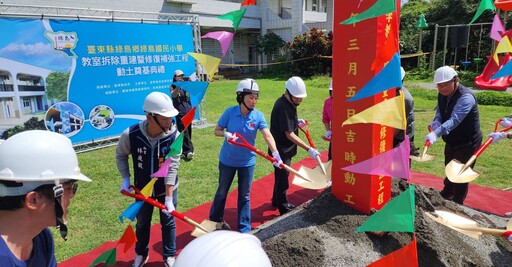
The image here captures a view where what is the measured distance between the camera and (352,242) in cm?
300

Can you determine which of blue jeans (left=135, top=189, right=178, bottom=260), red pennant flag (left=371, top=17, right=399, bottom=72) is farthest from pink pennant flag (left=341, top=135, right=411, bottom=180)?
blue jeans (left=135, top=189, right=178, bottom=260)

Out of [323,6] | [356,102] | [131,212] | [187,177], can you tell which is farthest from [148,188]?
[323,6]

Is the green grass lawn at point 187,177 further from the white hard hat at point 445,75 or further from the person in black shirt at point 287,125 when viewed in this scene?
the white hard hat at point 445,75

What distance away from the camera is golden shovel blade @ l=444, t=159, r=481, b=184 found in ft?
12.0

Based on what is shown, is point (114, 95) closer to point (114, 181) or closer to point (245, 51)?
point (114, 181)

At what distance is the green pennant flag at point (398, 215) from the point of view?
1830mm

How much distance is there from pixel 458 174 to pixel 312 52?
17.3 meters

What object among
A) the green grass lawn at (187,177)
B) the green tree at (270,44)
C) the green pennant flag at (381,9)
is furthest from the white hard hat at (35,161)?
the green tree at (270,44)

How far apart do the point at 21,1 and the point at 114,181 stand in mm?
10874

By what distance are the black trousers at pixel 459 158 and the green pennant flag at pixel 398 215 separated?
2.80 metres

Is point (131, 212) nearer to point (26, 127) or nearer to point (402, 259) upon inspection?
point (402, 259)

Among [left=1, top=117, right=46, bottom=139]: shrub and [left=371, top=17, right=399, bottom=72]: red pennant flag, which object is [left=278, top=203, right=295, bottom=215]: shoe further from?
[left=1, top=117, right=46, bottom=139]: shrub

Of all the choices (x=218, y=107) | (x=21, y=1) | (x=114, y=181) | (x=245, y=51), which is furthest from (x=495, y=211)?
(x=245, y=51)

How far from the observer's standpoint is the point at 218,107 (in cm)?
1266
